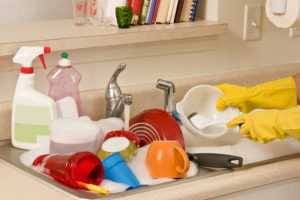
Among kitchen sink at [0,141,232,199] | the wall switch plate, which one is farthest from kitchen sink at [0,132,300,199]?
the wall switch plate

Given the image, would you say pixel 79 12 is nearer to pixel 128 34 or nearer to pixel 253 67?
pixel 128 34

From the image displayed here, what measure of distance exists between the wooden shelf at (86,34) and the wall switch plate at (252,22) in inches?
6.0

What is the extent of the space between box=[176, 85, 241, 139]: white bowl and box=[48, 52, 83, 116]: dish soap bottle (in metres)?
0.26

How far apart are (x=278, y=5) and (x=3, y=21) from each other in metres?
0.72

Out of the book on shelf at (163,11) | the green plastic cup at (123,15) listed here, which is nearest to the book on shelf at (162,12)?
the book on shelf at (163,11)

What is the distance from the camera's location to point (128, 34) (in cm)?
178

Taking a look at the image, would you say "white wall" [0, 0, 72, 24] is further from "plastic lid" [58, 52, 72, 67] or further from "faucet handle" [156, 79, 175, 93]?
"faucet handle" [156, 79, 175, 93]

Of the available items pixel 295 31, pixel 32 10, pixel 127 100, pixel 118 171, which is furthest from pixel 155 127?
pixel 295 31

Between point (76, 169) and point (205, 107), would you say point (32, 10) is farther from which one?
point (76, 169)

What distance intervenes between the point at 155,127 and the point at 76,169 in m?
0.29

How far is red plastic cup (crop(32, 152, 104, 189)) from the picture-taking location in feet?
4.63

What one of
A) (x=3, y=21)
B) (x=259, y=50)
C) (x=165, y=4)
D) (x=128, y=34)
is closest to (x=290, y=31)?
(x=259, y=50)

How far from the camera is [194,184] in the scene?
1399mm

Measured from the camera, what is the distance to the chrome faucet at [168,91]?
177 centimetres
